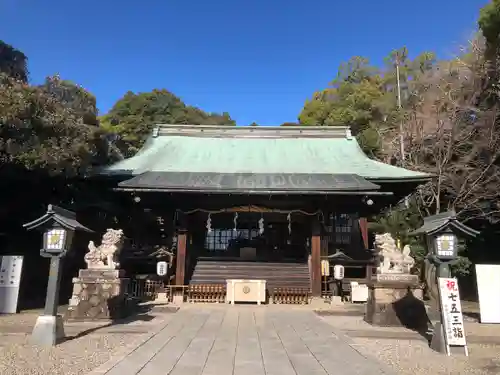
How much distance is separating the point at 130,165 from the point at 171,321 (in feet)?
30.6

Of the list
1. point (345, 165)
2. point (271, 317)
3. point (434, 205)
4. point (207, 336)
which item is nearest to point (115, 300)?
point (207, 336)

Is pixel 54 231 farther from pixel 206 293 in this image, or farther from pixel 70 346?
pixel 206 293

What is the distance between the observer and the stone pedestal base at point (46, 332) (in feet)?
22.0

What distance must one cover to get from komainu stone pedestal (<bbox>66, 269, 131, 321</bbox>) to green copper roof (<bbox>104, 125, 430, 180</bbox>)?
677 cm

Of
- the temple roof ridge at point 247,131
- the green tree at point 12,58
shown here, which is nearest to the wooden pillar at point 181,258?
the temple roof ridge at point 247,131

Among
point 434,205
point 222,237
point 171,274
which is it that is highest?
point 434,205

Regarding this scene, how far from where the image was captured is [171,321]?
30.9ft

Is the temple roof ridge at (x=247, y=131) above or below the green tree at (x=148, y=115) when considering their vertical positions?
below

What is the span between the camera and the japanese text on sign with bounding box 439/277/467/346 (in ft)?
21.3

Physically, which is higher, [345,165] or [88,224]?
[345,165]

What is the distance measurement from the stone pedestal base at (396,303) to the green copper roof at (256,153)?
260 inches

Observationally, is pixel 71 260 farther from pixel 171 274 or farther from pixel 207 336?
pixel 207 336

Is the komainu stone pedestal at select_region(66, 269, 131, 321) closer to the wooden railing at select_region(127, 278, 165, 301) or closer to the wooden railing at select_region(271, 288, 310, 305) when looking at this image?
the wooden railing at select_region(127, 278, 165, 301)

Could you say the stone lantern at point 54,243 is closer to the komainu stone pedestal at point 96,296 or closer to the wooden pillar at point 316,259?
the komainu stone pedestal at point 96,296
